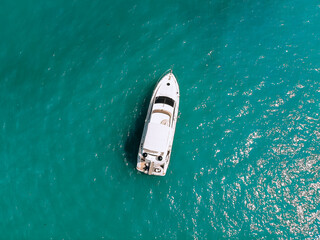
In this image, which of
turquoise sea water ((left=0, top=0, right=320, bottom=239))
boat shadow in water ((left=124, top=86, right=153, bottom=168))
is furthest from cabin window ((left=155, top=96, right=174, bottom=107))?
boat shadow in water ((left=124, top=86, right=153, bottom=168))

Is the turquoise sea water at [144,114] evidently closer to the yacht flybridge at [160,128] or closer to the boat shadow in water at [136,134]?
the boat shadow in water at [136,134]

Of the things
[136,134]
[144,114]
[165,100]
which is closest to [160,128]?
[165,100]

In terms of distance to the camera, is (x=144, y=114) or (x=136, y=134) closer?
(x=136, y=134)

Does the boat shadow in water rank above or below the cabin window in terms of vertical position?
below

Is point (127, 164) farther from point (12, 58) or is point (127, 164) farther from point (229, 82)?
point (12, 58)

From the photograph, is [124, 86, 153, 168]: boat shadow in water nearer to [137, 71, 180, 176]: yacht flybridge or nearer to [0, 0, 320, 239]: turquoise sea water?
[0, 0, 320, 239]: turquoise sea water

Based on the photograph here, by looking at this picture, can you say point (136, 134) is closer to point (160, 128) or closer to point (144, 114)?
point (144, 114)
